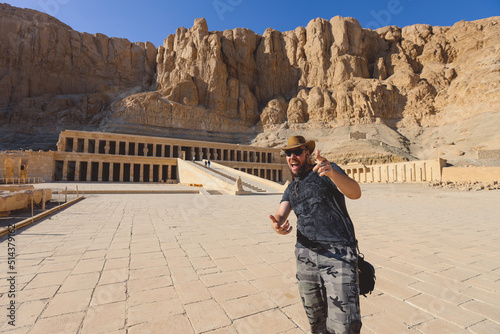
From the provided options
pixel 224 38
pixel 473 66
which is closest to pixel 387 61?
pixel 473 66

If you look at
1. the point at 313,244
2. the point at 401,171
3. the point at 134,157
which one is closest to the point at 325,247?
the point at 313,244

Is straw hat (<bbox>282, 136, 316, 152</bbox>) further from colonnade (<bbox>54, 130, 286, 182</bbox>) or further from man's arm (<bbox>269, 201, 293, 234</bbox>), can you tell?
colonnade (<bbox>54, 130, 286, 182</bbox>)

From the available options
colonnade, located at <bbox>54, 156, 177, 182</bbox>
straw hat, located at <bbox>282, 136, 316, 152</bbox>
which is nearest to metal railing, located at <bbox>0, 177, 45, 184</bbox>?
colonnade, located at <bbox>54, 156, 177, 182</bbox>

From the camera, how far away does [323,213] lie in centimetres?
179

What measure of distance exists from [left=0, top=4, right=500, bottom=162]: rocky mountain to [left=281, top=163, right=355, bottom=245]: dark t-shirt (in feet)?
143

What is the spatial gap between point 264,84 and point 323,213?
7034cm

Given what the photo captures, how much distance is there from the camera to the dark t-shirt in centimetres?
172

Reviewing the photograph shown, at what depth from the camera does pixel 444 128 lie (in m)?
47.3

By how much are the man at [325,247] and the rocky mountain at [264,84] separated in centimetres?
4351

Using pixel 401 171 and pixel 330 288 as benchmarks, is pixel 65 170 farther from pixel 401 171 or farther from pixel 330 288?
pixel 401 171

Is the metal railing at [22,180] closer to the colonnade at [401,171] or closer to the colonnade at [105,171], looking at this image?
the colonnade at [105,171]

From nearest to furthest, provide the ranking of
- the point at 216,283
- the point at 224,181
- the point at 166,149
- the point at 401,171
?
1. the point at 216,283
2. the point at 224,181
3. the point at 401,171
4. the point at 166,149

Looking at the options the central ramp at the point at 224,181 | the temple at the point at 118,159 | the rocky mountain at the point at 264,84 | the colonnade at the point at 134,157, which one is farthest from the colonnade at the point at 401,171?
the central ramp at the point at 224,181

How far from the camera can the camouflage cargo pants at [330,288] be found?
1562 millimetres
